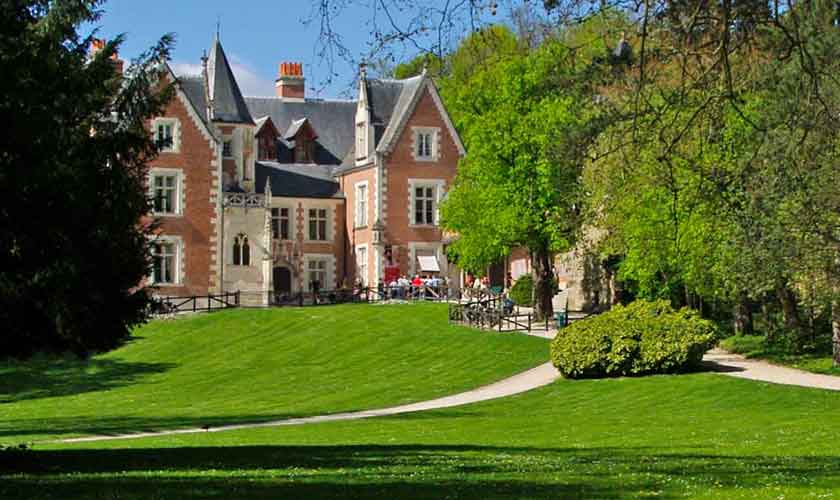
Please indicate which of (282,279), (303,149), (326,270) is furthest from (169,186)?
(303,149)

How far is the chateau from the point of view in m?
60.8

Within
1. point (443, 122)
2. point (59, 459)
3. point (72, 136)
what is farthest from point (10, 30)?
point (443, 122)

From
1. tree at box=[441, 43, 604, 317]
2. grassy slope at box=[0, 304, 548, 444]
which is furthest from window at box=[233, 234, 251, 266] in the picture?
tree at box=[441, 43, 604, 317]

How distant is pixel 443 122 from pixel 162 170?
14.0 meters

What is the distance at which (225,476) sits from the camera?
1619cm

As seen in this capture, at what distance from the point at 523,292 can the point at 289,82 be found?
22.2 meters

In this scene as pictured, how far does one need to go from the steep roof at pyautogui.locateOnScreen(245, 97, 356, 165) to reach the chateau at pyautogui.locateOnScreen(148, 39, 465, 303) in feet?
0.25

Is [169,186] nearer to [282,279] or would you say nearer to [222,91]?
[222,91]

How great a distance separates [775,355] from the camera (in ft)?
138

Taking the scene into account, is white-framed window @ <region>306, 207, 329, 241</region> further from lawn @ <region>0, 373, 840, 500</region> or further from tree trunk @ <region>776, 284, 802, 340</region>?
lawn @ <region>0, 373, 840, 500</region>

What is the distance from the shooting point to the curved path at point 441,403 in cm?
3043

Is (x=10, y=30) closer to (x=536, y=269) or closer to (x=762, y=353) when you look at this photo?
(x=762, y=353)

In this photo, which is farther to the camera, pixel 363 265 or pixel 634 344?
pixel 363 265

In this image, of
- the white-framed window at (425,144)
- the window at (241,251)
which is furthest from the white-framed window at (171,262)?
the white-framed window at (425,144)
